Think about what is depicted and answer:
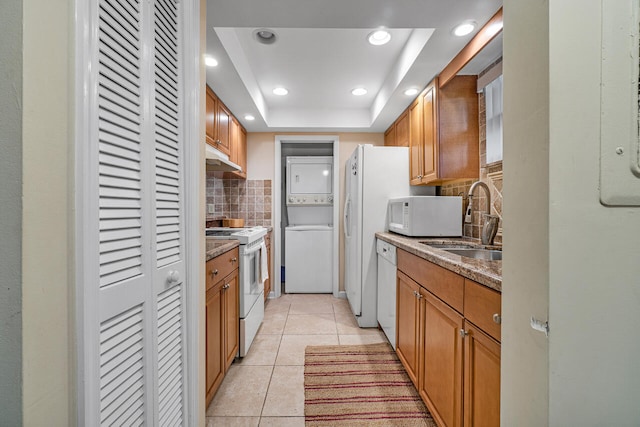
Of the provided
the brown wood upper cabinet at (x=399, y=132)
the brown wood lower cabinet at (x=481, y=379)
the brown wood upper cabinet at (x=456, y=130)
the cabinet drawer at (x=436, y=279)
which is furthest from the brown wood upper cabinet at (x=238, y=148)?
the brown wood lower cabinet at (x=481, y=379)

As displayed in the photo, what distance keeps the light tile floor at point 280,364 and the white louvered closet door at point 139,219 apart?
2.03ft

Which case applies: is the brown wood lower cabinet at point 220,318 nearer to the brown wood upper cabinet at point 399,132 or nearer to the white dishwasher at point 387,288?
the white dishwasher at point 387,288

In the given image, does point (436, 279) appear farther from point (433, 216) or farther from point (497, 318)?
point (433, 216)

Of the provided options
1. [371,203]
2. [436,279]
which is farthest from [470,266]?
[371,203]

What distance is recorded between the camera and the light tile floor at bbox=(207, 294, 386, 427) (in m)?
1.58

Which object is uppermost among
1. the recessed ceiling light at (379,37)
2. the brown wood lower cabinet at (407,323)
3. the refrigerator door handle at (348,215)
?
the recessed ceiling light at (379,37)

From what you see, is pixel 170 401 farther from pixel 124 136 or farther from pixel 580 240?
pixel 580 240

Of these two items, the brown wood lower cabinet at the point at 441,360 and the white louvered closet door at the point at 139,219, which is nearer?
the white louvered closet door at the point at 139,219

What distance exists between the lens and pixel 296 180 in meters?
4.24

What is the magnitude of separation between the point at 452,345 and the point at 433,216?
1.20 metres

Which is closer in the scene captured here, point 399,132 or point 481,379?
point 481,379

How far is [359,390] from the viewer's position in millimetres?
1782

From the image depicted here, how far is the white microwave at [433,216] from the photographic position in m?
2.23

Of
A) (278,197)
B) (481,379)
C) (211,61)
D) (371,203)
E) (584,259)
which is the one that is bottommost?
(481,379)
